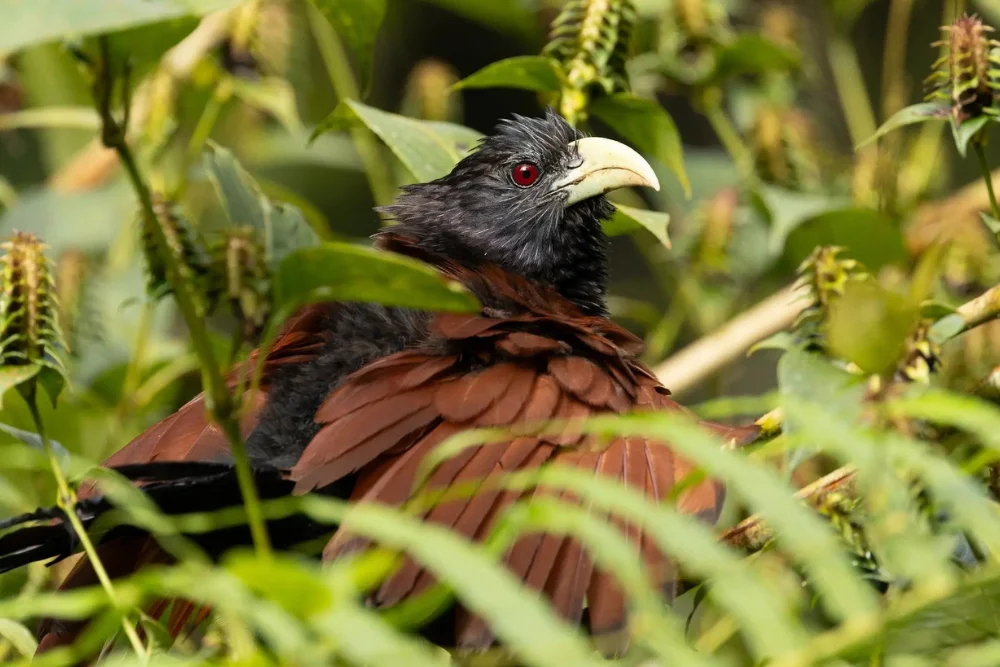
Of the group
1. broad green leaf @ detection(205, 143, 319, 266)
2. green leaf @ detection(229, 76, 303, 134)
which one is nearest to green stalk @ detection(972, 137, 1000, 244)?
broad green leaf @ detection(205, 143, 319, 266)

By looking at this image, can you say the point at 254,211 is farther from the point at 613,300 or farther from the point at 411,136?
the point at 613,300

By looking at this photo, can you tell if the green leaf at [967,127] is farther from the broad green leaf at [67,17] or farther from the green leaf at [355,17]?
the broad green leaf at [67,17]

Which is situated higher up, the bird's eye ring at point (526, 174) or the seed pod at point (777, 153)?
the seed pod at point (777, 153)

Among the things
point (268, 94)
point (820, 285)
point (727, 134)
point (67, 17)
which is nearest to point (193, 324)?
point (67, 17)

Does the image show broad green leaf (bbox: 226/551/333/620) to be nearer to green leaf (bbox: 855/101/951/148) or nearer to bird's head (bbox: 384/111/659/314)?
green leaf (bbox: 855/101/951/148)

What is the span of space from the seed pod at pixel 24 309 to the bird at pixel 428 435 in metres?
0.20

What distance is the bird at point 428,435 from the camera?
1540 millimetres

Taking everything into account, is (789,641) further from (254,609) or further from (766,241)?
(766,241)

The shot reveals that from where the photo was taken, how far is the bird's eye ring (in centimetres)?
249

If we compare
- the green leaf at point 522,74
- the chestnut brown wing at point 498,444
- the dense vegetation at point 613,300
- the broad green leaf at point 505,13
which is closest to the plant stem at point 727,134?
the dense vegetation at point 613,300

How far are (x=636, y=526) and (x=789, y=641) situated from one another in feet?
2.58

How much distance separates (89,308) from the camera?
2678 mm

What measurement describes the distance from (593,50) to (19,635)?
1.29 m

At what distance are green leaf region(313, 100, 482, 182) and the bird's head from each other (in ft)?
0.84
